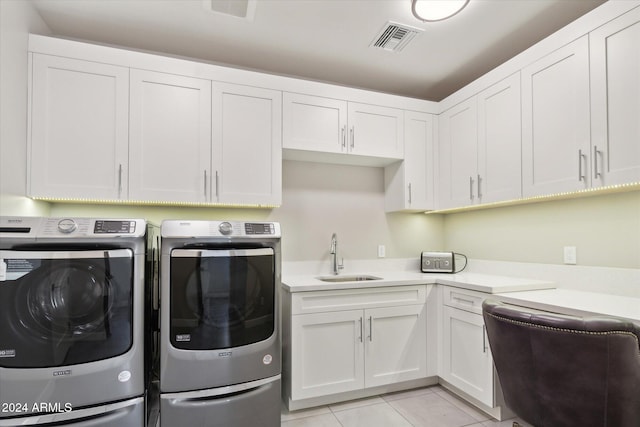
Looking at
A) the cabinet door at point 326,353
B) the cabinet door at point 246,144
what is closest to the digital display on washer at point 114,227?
the cabinet door at point 246,144

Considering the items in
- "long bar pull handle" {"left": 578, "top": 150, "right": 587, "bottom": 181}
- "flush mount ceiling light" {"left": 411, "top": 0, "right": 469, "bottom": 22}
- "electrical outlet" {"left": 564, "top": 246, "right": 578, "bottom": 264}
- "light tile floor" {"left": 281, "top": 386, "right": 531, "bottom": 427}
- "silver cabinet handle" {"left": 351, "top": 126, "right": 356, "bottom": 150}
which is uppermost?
"flush mount ceiling light" {"left": 411, "top": 0, "right": 469, "bottom": 22}

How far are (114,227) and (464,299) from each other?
6.98 ft

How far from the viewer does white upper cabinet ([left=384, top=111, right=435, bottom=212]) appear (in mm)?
2877

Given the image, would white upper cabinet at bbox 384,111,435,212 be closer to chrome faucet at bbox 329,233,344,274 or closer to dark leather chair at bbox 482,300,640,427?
chrome faucet at bbox 329,233,344,274

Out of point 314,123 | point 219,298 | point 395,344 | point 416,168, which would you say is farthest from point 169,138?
point 395,344

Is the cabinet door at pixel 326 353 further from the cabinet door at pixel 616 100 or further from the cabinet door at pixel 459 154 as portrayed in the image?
the cabinet door at pixel 616 100

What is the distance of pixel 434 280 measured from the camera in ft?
8.32

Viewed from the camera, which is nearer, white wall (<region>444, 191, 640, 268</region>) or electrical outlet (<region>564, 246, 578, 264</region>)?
white wall (<region>444, 191, 640, 268</region>)

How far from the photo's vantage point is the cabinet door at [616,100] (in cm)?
162

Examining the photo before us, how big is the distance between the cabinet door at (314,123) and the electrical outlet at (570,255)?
5.51ft

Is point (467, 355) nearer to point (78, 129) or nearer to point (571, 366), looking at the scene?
point (571, 366)

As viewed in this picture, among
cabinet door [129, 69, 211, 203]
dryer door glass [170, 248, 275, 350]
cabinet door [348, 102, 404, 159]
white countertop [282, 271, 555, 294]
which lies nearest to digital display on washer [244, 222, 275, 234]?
dryer door glass [170, 248, 275, 350]

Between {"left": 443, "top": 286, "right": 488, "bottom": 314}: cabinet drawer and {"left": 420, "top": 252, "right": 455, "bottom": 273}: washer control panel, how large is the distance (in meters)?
0.49

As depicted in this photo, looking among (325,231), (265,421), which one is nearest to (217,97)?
(325,231)
